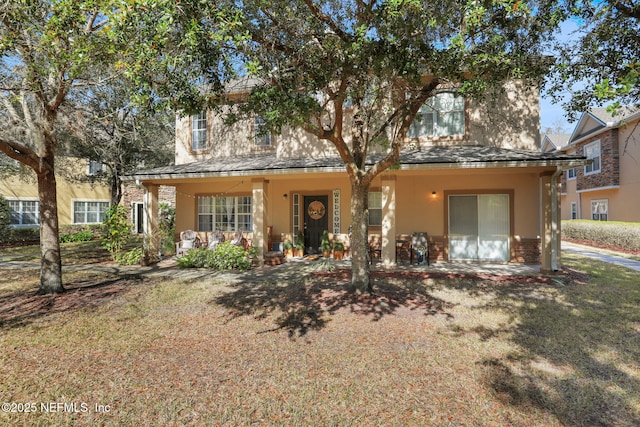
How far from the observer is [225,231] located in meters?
13.5

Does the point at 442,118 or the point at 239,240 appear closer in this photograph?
the point at 442,118

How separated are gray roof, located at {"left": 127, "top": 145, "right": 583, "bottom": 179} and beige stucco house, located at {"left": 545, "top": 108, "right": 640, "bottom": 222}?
8.97 meters

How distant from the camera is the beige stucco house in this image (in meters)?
16.4

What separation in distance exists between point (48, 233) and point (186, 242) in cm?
528

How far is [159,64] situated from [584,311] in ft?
29.1

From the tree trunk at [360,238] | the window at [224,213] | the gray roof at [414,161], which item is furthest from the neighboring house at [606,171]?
the window at [224,213]

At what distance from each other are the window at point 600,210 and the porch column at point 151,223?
23.7 m

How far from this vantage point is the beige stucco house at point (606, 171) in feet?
53.7

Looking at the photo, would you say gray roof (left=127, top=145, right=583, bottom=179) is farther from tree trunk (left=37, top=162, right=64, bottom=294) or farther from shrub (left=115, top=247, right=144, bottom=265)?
tree trunk (left=37, top=162, right=64, bottom=294)

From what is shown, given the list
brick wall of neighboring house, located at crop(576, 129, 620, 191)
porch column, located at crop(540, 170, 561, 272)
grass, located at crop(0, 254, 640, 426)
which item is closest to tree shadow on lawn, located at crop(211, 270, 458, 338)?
grass, located at crop(0, 254, 640, 426)

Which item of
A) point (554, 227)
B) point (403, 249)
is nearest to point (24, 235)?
point (403, 249)

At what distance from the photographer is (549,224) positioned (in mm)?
9133

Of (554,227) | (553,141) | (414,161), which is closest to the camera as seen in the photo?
(554,227)

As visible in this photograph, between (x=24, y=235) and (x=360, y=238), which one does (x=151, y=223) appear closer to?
(x=360, y=238)
